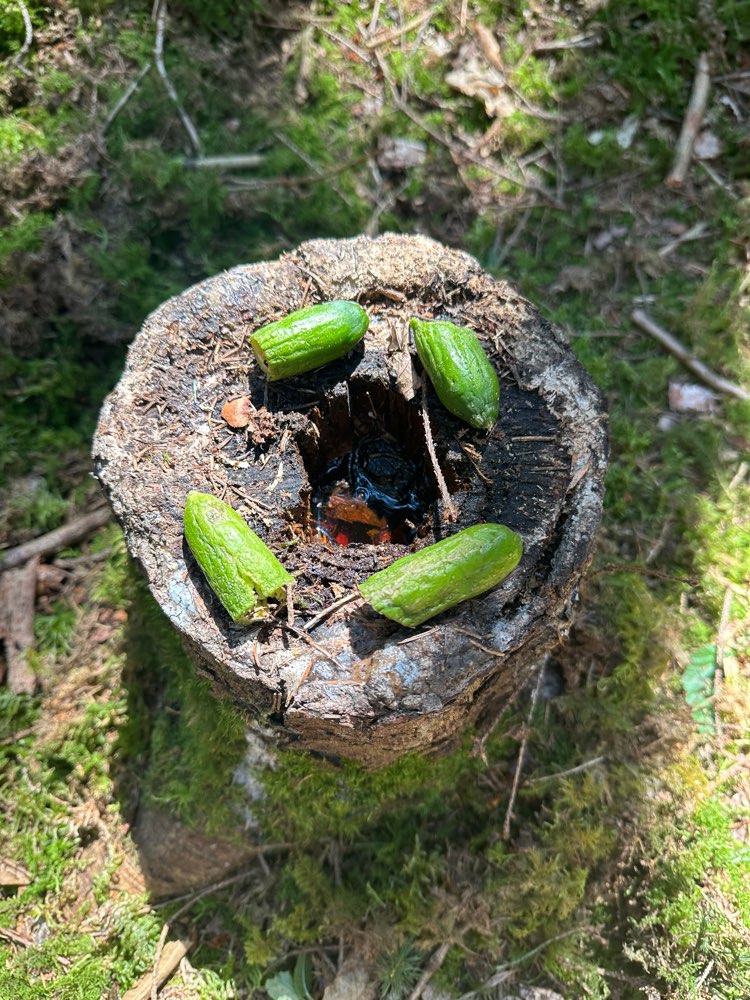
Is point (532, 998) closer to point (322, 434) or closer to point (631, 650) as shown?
point (631, 650)

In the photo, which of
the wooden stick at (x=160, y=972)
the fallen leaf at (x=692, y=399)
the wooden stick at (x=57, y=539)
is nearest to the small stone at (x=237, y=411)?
the wooden stick at (x=57, y=539)

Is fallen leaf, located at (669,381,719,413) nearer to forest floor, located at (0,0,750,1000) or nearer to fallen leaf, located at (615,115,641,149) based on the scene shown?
forest floor, located at (0,0,750,1000)

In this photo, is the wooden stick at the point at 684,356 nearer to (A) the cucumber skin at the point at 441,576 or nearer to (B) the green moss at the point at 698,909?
(B) the green moss at the point at 698,909

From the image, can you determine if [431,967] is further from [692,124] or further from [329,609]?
[692,124]

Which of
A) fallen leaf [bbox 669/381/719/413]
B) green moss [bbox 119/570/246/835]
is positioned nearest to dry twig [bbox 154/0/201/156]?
green moss [bbox 119/570/246/835]

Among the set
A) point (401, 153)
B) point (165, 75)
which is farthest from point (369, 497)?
point (165, 75)

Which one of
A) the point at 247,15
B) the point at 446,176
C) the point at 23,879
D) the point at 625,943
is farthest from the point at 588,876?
the point at 247,15
